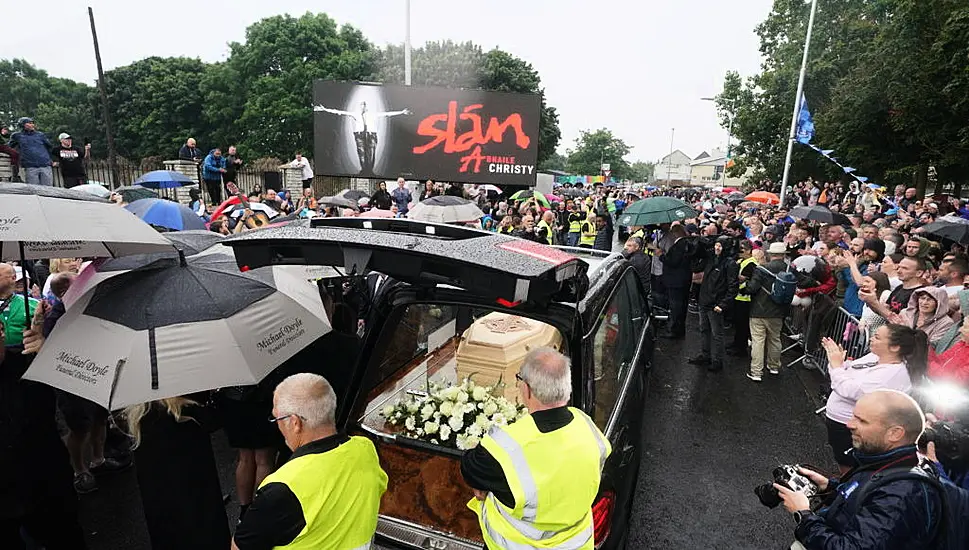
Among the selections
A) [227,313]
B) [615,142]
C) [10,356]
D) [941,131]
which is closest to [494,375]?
[227,313]

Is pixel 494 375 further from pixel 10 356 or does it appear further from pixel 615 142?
pixel 615 142

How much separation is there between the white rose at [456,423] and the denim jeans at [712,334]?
15.1ft

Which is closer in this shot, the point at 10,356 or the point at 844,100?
the point at 10,356

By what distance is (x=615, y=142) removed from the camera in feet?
361

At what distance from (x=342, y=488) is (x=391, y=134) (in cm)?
1450

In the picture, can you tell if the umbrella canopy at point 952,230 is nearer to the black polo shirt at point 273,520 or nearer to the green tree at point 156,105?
the black polo shirt at point 273,520

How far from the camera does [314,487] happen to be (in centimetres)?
199

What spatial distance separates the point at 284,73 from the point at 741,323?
39.6 m

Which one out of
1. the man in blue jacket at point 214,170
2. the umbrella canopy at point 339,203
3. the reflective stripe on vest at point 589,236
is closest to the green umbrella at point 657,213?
the reflective stripe on vest at point 589,236

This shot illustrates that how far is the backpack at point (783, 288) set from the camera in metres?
6.15

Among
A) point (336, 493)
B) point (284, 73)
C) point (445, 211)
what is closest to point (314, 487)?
point (336, 493)

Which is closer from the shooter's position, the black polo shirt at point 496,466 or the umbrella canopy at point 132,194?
the black polo shirt at point 496,466

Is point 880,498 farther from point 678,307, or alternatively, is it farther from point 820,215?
point 820,215

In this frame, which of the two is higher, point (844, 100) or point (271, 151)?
point (844, 100)
